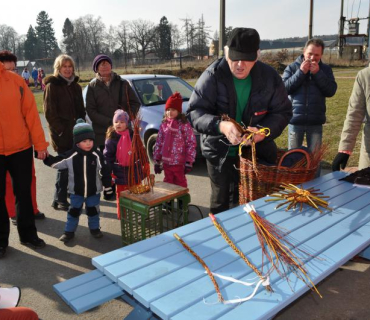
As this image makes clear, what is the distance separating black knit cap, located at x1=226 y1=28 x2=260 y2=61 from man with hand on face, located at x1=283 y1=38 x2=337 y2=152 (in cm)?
204

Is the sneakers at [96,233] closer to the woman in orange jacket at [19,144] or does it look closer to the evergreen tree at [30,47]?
the woman in orange jacket at [19,144]

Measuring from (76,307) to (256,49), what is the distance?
2069 mm

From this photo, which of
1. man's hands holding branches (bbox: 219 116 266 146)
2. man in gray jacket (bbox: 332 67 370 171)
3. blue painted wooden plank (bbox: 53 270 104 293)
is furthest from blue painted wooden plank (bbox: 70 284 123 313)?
man in gray jacket (bbox: 332 67 370 171)

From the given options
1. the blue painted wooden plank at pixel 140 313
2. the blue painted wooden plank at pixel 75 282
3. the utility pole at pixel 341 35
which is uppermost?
the utility pole at pixel 341 35

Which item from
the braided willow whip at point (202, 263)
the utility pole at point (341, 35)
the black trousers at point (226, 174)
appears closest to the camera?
the braided willow whip at point (202, 263)

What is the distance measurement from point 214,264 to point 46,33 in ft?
331

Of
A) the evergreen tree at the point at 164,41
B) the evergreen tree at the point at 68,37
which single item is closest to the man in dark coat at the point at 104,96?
the evergreen tree at the point at 164,41

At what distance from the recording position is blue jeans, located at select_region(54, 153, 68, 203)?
193 inches

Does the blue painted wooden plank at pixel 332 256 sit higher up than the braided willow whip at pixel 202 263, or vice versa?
the braided willow whip at pixel 202 263

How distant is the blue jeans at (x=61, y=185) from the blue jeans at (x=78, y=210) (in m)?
0.93

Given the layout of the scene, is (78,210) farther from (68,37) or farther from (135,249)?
(68,37)

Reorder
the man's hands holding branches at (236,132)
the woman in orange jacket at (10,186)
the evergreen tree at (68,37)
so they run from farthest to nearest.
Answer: the evergreen tree at (68,37) < the woman in orange jacket at (10,186) < the man's hands holding branches at (236,132)

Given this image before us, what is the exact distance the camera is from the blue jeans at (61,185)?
4891 mm

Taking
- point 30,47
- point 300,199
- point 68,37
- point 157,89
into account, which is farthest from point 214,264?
point 30,47
